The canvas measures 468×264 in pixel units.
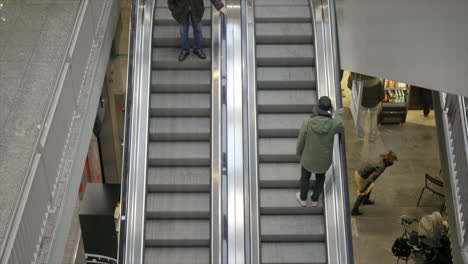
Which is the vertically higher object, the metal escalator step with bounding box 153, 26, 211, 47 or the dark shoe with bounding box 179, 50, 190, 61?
the metal escalator step with bounding box 153, 26, 211, 47

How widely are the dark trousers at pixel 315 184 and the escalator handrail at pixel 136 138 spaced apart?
7.62ft

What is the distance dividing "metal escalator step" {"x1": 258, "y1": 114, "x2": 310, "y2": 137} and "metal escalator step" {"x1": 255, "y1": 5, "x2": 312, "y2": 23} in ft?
5.97

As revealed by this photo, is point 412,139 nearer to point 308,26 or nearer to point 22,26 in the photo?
point 308,26

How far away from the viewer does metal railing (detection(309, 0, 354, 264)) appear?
372 inches

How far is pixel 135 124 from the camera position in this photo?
10250 mm

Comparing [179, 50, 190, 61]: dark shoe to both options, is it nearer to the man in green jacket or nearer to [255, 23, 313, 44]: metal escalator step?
[255, 23, 313, 44]: metal escalator step

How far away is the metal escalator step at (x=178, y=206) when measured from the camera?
1007cm

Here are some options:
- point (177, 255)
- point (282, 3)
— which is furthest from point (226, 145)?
point (282, 3)

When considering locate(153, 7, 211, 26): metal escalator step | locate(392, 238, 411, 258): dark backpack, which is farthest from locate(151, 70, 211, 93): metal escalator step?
locate(392, 238, 411, 258): dark backpack

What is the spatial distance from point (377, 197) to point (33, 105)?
7.51m

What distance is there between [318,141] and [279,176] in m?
1.46

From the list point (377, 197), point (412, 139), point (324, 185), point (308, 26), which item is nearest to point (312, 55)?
point (308, 26)

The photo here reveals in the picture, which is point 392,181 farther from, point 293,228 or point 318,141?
point 318,141

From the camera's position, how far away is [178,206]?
400 inches
